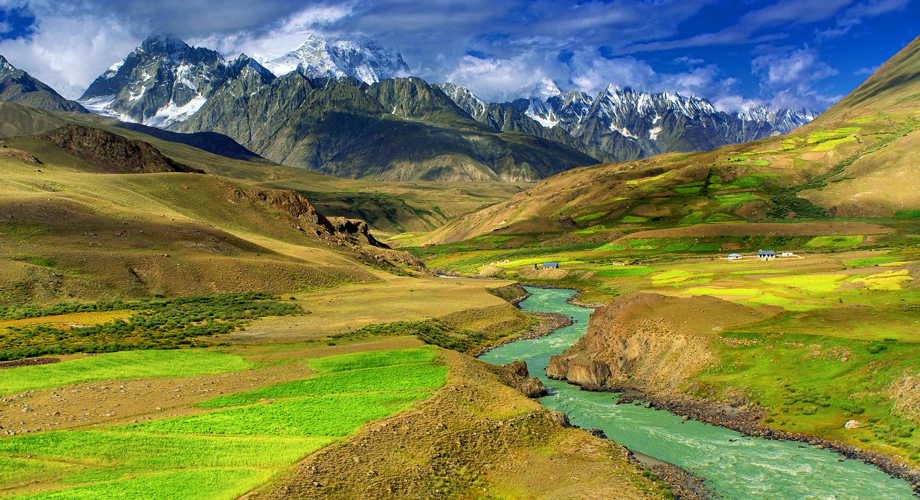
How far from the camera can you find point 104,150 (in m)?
137

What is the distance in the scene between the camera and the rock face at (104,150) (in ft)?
437

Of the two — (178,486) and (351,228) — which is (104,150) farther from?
(178,486)

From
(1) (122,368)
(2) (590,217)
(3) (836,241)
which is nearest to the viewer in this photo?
(1) (122,368)

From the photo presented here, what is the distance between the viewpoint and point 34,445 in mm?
22250

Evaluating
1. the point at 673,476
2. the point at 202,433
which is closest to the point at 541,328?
the point at 673,476

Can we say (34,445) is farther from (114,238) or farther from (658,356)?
(114,238)

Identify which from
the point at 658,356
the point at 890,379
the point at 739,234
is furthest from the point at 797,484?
the point at 739,234

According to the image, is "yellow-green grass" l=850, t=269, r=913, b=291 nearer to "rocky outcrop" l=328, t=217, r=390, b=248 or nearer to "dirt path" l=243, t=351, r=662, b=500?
"dirt path" l=243, t=351, r=662, b=500

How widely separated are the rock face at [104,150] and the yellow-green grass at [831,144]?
200 m

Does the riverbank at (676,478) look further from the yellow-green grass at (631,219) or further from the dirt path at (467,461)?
the yellow-green grass at (631,219)

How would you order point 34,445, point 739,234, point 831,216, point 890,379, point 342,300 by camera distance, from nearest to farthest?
point 34,445 < point 890,379 < point 342,300 < point 739,234 < point 831,216

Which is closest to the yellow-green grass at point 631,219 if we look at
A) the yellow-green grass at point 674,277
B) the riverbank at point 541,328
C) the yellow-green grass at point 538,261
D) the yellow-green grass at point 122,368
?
the yellow-green grass at point 538,261

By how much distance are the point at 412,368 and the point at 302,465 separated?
55.2 ft

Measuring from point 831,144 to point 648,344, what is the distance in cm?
18376
